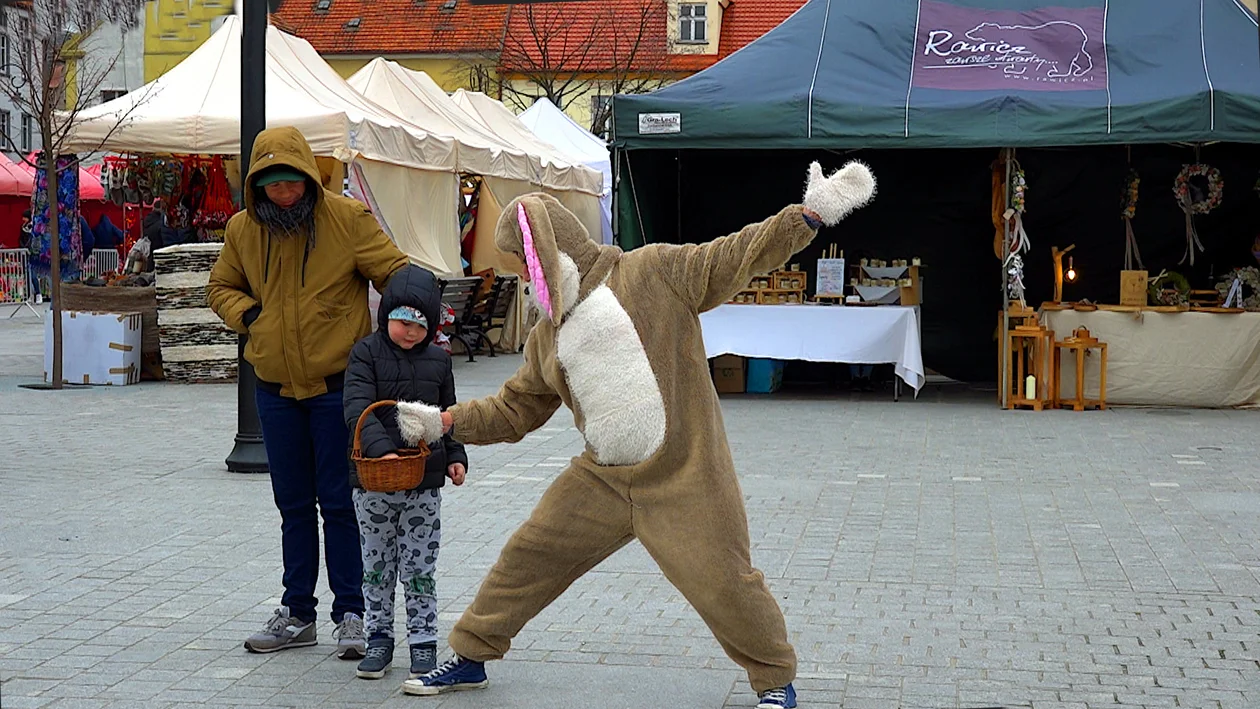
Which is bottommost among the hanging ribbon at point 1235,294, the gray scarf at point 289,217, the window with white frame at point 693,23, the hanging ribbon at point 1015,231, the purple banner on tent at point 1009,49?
the hanging ribbon at point 1235,294

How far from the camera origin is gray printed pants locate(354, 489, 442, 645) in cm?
523

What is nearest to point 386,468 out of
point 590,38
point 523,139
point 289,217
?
point 289,217

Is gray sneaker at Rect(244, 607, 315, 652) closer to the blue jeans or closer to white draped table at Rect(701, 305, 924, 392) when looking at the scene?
the blue jeans

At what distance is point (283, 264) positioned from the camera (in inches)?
216

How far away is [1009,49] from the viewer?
14.3 m

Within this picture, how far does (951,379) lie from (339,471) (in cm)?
1182

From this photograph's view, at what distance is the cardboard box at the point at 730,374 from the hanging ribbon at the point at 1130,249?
148 inches

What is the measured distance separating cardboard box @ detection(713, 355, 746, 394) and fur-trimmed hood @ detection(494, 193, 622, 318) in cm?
1012

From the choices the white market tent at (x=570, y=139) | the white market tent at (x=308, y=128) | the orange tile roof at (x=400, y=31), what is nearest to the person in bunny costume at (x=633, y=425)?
the white market tent at (x=308, y=128)

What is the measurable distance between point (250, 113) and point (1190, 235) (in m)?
9.18

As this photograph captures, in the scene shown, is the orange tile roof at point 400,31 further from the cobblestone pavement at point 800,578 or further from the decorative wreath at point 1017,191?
the cobblestone pavement at point 800,578

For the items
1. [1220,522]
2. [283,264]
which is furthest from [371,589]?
[1220,522]

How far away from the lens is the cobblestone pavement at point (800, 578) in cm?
526

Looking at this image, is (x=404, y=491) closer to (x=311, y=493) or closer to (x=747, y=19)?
(x=311, y=493)
